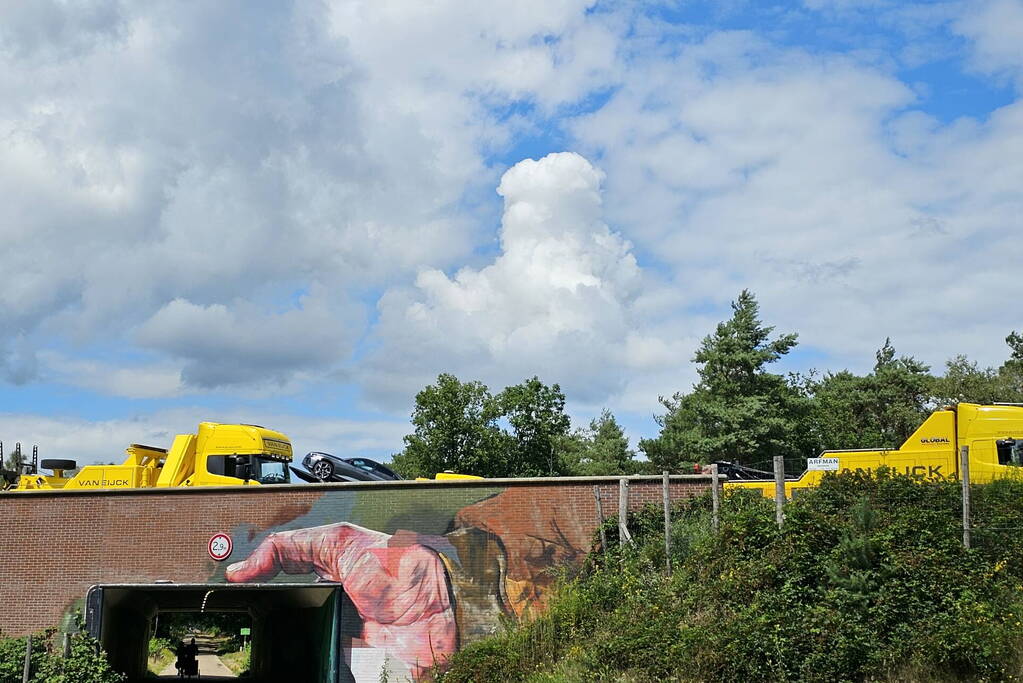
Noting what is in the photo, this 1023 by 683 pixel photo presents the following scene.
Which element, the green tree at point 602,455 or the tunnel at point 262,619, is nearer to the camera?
the tunnel at point 262,619

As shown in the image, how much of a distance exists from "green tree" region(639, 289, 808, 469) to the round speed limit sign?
30682mm

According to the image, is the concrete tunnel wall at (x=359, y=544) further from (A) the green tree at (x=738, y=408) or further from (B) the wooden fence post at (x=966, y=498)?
(A) the green tree at (x=738, y=408)

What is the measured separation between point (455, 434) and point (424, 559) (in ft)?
146

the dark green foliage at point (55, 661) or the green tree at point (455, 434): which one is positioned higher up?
the green tree at point (455, 434)

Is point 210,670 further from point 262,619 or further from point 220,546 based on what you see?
point 220,546

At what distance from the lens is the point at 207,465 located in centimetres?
2814

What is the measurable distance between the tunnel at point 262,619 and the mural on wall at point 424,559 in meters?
0.62

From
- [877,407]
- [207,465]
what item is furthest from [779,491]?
[877,407]

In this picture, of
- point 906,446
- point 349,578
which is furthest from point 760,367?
point 349,578

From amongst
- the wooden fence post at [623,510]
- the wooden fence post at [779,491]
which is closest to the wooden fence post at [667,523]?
the wooden fence post at [623,510]

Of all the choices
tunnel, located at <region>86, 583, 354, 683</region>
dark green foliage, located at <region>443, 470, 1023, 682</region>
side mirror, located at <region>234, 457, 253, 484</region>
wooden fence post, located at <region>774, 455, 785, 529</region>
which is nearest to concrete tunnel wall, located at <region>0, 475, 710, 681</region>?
tunnel, located at <region>86, 583, 354, 683</region>

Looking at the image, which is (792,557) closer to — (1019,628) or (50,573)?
(1019,628)

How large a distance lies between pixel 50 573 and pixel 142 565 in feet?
8.06

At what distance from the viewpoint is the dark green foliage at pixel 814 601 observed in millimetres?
17141
